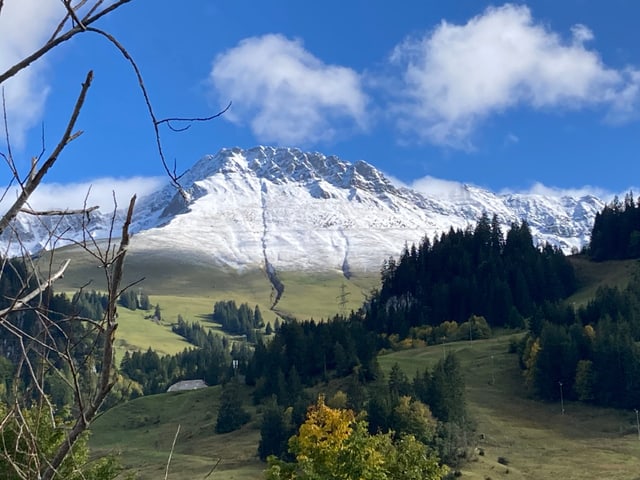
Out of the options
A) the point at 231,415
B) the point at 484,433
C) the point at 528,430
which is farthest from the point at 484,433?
the point at 231,415

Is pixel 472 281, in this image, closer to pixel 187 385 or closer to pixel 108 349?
pixel 187 385

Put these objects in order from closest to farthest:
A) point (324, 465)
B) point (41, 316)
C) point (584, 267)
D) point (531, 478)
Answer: point (41, 316)
point (324, 465)
point (531, 478)
point (584, 267)

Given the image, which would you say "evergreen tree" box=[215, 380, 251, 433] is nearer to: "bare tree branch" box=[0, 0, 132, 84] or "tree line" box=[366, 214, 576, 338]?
"tree line" box=[366, 214, 576, 338]

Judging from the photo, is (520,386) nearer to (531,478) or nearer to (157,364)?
(531,478)

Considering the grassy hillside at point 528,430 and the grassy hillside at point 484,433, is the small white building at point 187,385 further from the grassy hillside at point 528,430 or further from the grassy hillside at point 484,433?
the grassy hillside at point 528,430

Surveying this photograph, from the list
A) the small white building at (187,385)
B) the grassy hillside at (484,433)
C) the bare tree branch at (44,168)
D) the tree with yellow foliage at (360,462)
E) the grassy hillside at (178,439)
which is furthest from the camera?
the small white building at (187,385)

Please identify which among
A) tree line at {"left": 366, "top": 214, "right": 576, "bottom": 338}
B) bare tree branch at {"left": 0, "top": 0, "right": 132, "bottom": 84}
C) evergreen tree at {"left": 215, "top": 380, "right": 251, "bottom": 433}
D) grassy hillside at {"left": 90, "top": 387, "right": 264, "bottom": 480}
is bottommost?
grassy hillside at {"left": 90, "top": 387, "right": 264, "bottom": 480}

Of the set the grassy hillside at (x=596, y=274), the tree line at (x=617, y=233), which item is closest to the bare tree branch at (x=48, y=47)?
the grassy hillside at (x=596, y=274)

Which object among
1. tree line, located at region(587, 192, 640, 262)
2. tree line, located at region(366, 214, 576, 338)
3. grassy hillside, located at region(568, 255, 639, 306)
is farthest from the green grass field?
tree line, located at region(587, 192, 640, 262)

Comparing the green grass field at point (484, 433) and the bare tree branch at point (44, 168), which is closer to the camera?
the bare tree branch at point (44, 168)

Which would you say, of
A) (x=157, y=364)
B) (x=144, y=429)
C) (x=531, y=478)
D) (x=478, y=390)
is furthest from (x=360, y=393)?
(x=157, y=364)

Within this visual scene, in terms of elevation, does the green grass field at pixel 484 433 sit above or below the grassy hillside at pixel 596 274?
below

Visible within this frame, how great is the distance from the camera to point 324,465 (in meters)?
34.5

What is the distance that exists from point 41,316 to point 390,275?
495 feet
